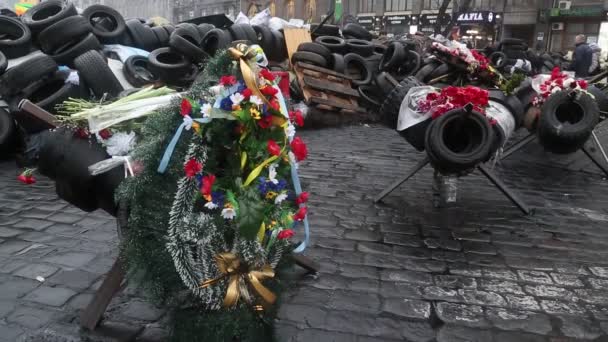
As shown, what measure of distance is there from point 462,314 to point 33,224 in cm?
397

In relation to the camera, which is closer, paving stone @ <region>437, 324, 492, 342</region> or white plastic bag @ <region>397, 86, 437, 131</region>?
paving stone @ <region>437, 324, 492, 342</region>

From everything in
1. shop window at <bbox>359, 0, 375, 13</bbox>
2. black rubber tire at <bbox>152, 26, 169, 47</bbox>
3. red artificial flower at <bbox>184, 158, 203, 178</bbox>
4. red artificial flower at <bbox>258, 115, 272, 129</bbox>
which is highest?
shop window at <bbox>359, 0, 375, 13</bbox>

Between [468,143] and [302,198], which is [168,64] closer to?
[468,143]

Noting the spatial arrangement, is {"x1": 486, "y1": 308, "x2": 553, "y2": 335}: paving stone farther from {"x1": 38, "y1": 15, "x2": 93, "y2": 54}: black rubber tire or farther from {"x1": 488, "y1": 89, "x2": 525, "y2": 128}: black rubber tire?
{"x1": 38, "y1": 15, "x2": 93, "y2": 54}: black rubber tire

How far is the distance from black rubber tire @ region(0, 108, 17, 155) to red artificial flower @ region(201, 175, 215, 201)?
567 cm

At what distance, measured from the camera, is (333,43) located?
12016 mm

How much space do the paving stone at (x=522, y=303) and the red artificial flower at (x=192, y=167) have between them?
232 centimetres

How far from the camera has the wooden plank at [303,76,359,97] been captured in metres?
9.95

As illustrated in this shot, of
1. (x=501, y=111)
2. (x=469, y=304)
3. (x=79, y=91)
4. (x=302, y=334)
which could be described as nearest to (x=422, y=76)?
(x=501, y=111)

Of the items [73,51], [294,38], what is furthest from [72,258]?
[294,38]

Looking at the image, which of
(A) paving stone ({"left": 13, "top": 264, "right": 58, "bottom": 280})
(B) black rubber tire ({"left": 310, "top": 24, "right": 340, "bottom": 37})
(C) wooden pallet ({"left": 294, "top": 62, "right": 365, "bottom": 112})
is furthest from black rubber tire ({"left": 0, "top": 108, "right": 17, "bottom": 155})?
(B) black rubber tire ({"left": 310, "top": 24, "right": 340, "bottom": 37})

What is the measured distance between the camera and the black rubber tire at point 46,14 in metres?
8.13

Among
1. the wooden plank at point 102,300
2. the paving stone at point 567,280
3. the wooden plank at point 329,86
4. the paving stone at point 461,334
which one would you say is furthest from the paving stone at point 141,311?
the wooden plank at point 329,86

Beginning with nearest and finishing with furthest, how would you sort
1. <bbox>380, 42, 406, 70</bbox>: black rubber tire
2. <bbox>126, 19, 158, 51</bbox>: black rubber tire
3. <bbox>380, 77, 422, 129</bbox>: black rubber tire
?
<bbox>380, 77, 422, 129</bbox>: black rubber tire → <bbox>126, 19, 158, 51</bbox>: black rubber tire → <bbox>380, 42, 406, 70</bbox>: black rubber tire
